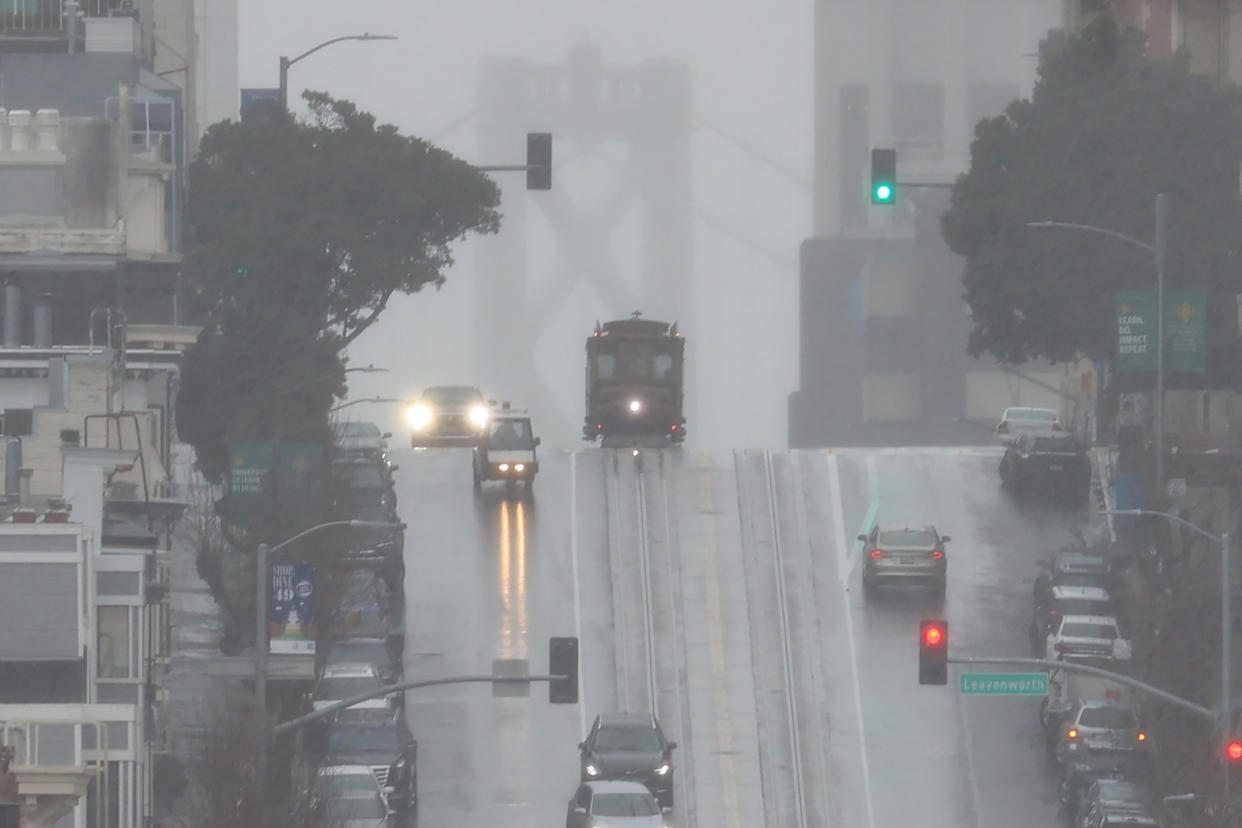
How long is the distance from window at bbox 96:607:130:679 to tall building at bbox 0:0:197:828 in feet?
0.13

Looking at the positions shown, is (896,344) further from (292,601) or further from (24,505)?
(292,601)

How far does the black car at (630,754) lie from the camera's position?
54906 millimetres

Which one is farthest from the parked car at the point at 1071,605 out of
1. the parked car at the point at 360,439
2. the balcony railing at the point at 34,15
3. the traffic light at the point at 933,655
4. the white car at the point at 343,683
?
the balcony railing at the point at 34,15

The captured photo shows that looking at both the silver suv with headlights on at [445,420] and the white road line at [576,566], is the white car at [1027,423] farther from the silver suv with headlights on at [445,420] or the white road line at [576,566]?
the silver suv with headlights on at [445,420]

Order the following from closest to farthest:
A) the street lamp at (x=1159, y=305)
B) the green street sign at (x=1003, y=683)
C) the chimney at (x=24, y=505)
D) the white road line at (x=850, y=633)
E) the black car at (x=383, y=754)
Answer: the green street sign at (x=1003, y=683)
the black car at (x=383, y=754)
the chimney at (x=24, y=505)
the white road line at (x=850, y=633)
the street lamp at (x=1159, y=305)

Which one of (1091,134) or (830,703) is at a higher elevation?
(1091,134)

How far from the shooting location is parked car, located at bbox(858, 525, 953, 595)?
71.4m

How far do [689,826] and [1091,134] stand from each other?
126 ft

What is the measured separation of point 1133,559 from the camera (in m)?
69.9

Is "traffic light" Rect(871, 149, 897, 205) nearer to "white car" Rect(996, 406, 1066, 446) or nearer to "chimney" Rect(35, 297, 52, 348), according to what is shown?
"chimney" Rect(35, 297, 52, 348)

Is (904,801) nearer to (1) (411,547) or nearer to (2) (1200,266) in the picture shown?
(1) (411,547)

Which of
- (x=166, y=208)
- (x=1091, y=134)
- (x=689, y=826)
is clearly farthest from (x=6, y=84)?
(x=689, y=826)

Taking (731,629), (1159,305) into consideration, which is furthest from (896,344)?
(1159,305)

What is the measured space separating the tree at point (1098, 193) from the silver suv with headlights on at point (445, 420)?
51.5ft
